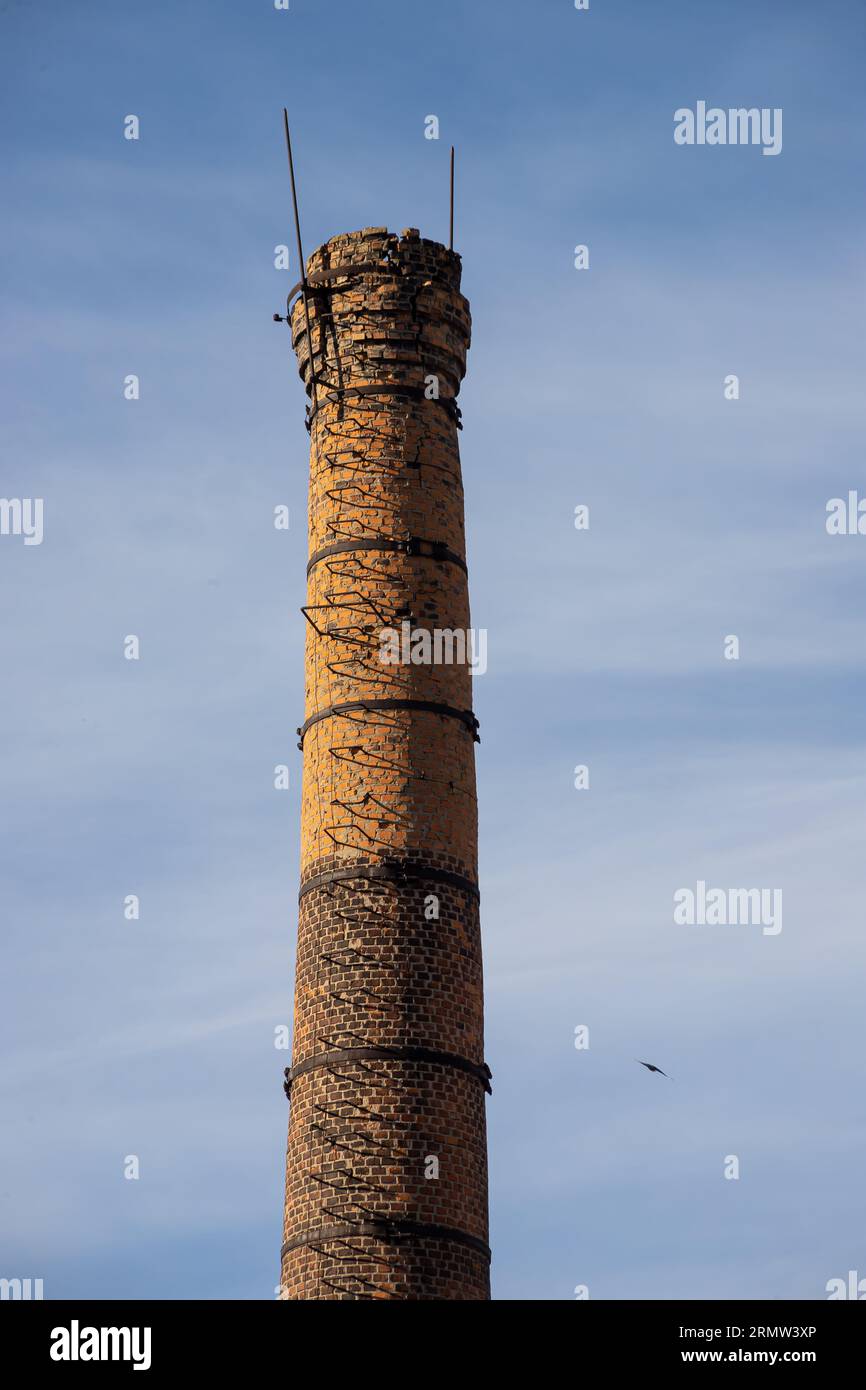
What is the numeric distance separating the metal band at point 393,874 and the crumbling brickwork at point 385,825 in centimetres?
A: 2

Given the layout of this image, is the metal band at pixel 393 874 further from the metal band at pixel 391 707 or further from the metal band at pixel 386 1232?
the metal band at pixel 386 1232

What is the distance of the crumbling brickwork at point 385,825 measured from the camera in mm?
25859

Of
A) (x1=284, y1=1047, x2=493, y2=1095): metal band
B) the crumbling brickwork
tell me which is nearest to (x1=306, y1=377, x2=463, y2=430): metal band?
the crumbling brickwork

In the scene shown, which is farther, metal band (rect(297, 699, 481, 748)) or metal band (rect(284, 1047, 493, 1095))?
metal band (rect(297, 699, 481, 748))

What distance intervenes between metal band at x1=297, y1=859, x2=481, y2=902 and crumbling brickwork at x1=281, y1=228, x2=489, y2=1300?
0.02 metres

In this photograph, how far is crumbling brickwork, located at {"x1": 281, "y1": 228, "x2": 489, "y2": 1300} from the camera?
25.9 meters

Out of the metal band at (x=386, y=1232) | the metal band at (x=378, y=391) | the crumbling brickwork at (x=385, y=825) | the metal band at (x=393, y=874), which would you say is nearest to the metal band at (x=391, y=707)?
the crumbling brickwork at (x=385, y=825)

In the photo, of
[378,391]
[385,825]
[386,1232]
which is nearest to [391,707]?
[385,825]

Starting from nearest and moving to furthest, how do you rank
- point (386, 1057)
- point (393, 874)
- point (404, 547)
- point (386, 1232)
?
point (386, 1232)
point (386, 1057)
point (393, 874)
point (404, 547)

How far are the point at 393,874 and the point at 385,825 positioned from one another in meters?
0.62

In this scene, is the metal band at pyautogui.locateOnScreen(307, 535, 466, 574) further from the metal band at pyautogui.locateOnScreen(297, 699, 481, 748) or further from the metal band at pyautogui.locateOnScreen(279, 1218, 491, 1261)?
the metal band at pyautogui.locateOnScreen(279, 1218, 491, 1261)

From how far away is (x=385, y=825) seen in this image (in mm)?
27516

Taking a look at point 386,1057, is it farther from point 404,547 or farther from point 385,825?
point 404,547
